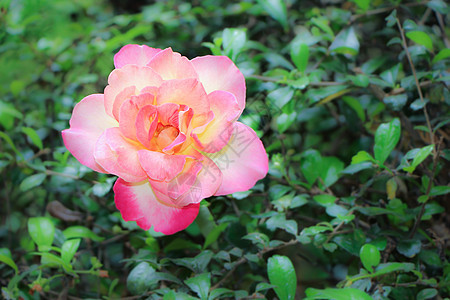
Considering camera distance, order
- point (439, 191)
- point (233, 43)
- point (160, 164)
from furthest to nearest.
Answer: point (233, 43), point (439, 191), point (160, 164)

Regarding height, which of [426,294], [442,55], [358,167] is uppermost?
[442,55]

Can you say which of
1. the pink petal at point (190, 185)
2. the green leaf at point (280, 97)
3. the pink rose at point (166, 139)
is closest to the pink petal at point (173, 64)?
the pink rose at point (166, 139)

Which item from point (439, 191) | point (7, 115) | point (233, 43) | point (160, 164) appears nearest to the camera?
point (160, 164)

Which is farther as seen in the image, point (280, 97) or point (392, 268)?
point (280, 97)

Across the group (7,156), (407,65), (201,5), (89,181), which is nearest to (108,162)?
(89,181)

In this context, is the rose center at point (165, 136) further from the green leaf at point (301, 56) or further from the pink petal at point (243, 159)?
the green leaf at point (301, 56)

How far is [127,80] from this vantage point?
500 millimetres

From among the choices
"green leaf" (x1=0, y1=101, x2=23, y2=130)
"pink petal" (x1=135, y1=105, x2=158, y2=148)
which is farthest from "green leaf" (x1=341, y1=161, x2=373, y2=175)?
"green leaf" (x1=0, y1=101, x2=23, y2=130)

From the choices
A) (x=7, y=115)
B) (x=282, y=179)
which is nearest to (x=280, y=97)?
(x=282, y=179)

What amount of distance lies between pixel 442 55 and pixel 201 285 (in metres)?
0.53

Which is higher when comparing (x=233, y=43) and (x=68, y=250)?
(x=233, y=43)

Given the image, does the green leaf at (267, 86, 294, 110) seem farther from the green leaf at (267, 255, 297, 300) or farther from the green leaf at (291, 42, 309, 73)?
the green leaf at (267, 255, 297, 300)

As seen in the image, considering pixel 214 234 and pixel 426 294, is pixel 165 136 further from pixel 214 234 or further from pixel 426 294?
pixel 426 294

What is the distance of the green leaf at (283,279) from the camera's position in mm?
557
